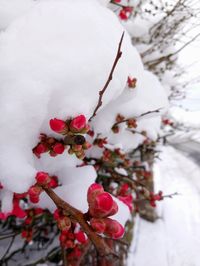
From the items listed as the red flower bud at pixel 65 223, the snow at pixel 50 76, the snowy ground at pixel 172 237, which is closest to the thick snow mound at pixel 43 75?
the snow at pixel 50 76

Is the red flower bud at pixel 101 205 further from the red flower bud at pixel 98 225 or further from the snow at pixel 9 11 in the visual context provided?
the snow at pixel 9 11

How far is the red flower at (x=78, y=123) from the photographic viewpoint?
713 mm

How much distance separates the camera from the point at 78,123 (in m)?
0.71

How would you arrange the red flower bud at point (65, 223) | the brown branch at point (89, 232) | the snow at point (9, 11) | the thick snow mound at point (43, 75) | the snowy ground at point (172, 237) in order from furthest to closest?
the snowy ground at point (172, 237) < the snow at point (9, 11) < the thick snow mound at point (43, 75) < the red flower bud at point (65, 223) < the brown branch at point (89, 232)

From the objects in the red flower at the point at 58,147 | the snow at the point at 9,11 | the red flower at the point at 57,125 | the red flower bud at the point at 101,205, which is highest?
the snow at the point at 9,11

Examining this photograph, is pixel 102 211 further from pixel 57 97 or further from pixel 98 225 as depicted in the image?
pixel 57 97

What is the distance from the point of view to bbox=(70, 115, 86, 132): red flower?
71 centimetres

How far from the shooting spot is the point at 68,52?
2.81 feet

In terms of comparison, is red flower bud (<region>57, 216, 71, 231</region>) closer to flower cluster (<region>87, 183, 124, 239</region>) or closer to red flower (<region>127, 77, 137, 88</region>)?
flower cluster (<region>87, 183, 124, 239</region>)

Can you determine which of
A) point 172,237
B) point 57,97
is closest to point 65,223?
point 57,97

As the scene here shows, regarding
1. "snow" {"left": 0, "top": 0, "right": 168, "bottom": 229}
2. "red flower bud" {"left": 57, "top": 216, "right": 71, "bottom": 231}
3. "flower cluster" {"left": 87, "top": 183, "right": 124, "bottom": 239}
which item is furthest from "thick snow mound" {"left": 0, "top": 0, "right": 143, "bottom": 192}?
"flower cluster" {"left": 87, "top": 183, "right": 124, "bottom": 239}

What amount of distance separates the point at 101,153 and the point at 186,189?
3.26 meters

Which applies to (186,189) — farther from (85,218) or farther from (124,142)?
(85,218)

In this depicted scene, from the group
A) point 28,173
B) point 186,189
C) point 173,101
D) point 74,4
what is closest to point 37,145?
point 28,173
